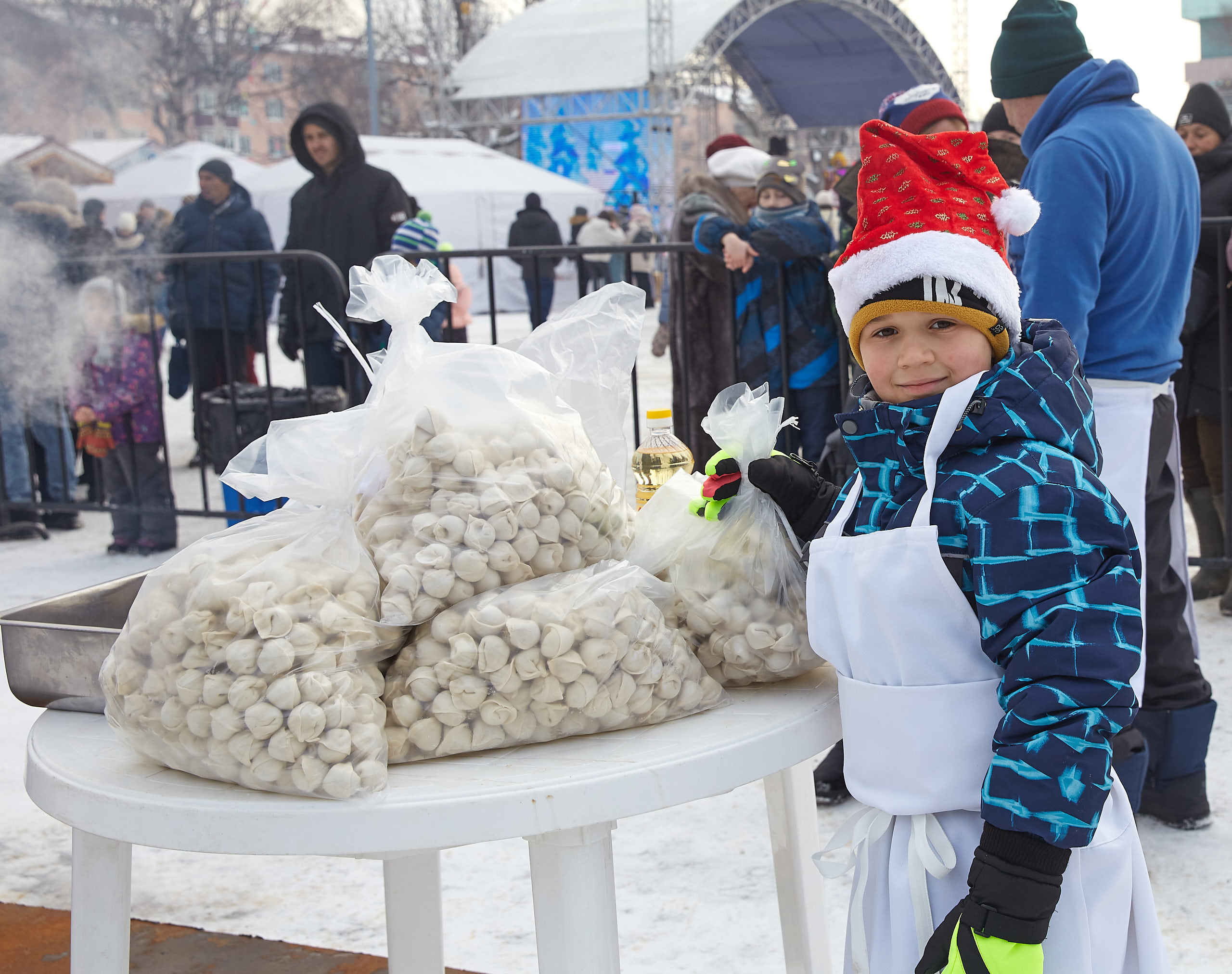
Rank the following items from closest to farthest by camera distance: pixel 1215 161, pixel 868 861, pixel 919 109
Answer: pixel 868 861, pixel 919 109, pixel 1215 161

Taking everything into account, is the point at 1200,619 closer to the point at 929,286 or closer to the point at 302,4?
the point at 929,286

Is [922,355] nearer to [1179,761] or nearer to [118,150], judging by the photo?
[1179,761]

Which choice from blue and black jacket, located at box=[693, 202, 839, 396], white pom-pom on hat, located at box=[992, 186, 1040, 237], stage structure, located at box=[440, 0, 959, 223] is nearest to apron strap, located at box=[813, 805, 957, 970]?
A: white pom-pom on hat, located at box=[992, 186, 1040, 237]

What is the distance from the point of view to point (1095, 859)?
1197 mm

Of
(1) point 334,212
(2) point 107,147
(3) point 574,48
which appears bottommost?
(1) point 334,212

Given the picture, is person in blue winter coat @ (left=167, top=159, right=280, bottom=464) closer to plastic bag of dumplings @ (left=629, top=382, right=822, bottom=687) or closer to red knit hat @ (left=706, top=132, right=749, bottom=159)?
red knit hat @ (left=706, top=132, right=749, bottom=159)

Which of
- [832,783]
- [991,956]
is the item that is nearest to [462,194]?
[832,783]

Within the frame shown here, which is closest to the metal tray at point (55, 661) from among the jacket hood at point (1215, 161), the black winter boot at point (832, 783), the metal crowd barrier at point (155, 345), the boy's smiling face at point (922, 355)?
the boy's smiling face at point (922, 355)

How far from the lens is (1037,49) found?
249 centimetres

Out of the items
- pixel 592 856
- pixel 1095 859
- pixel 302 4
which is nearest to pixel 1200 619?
pixel 1095 859

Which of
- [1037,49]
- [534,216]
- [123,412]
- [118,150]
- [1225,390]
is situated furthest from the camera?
[534,216]

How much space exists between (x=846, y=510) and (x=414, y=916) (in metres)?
0.88

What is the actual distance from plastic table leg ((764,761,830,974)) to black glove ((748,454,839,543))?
398 mm

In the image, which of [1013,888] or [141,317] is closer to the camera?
[1013,888]
